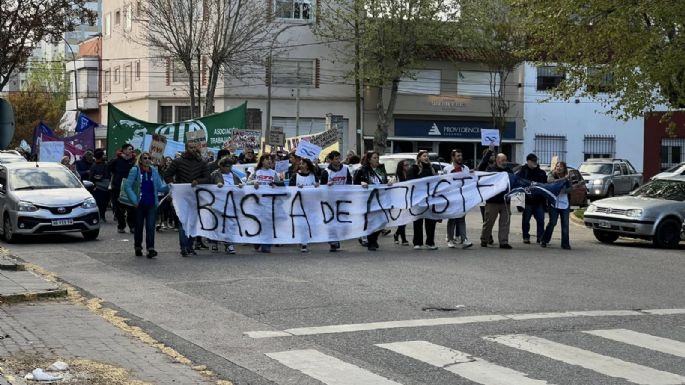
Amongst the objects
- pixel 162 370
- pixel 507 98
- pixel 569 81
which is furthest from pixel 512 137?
pixel 162 370

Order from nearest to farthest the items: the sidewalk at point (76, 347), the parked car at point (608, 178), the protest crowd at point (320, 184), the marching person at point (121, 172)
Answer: the sidewalk at point (76, 347) → the protest crowd at point (320, 184) → the marching person at point (121, 172) → the parked car at point (608, 178)

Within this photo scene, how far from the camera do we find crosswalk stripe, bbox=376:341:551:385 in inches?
317

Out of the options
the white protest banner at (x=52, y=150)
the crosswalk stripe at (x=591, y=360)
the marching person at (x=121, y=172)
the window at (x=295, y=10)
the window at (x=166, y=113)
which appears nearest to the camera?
the crosswalk stripe at (x=591, y=360)

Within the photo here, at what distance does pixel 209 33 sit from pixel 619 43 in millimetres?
24518

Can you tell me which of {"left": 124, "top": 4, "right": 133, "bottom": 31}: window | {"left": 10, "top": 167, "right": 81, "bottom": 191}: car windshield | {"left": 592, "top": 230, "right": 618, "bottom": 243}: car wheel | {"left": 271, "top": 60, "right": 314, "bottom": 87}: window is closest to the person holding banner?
{"left": 10, "top": 167, "right": 81, "bottom": 191}: car windshield

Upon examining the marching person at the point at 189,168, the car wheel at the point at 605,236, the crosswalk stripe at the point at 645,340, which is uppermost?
the marching person at the point at 189,168

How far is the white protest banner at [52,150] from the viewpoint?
3184cm

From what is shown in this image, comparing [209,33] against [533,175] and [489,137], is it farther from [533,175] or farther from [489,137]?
[533,175]

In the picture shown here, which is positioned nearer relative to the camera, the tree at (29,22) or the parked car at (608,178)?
the tree at (29,22)

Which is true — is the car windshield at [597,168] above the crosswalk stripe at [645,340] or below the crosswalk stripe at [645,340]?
above

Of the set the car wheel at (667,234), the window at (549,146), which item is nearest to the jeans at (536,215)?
the car wheel at (667,234)

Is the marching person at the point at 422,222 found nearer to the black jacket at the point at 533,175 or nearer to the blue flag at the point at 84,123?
the black jacket at the point at 533,175

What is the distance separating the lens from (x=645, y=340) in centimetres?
981

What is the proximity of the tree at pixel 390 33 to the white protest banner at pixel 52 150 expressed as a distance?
19.4m
